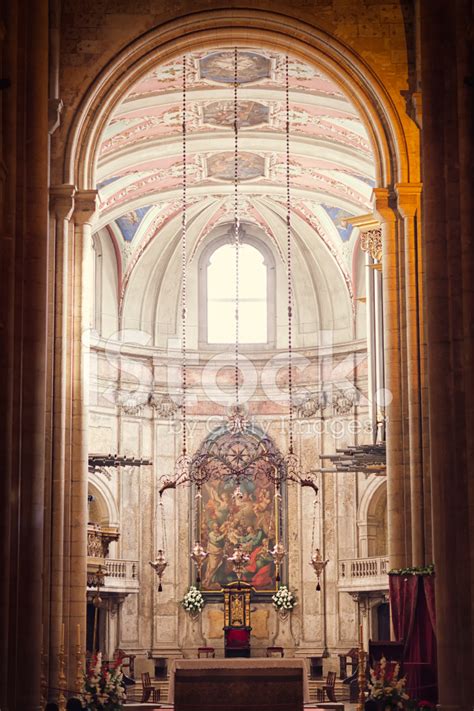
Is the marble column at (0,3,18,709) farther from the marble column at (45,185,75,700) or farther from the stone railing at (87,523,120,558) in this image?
the stone railing at (87,523,120,558)

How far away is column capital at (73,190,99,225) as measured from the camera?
77.4 ft

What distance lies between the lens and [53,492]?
22.2 meters

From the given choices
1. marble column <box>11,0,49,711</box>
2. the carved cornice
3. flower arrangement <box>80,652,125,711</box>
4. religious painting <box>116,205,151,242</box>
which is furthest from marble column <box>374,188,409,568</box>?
religious painting <box>116,205,151,242</box>

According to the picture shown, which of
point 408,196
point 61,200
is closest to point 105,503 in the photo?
point 61,200

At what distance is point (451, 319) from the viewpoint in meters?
17.3

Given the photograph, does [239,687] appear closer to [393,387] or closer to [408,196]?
[393,387]

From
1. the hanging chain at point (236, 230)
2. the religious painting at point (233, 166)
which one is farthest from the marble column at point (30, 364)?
the religious painting at point (233, 166)

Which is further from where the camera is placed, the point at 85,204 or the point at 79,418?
the point at 85,204

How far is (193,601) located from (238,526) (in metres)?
2.32

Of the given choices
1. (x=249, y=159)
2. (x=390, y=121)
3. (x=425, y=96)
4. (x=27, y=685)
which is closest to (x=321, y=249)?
(x=249, y=159)

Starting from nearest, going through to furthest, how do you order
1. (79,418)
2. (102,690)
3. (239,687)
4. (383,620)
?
(102,690) < (239,687) < (79,418) < (383,620)

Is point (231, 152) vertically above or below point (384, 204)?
above

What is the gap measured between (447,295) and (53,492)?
786cm

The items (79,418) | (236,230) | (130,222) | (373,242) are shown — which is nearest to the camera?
(79,418)
